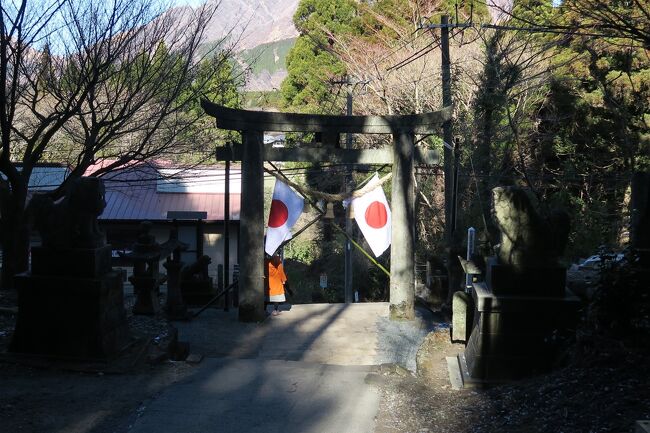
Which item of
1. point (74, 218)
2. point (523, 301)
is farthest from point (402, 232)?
point (74, 218)

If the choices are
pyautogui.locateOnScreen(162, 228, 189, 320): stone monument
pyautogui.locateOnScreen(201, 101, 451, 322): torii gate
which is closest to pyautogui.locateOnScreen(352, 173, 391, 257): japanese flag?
pyautogui.locateOnScreen(201, 101, 451, 322): torii gate

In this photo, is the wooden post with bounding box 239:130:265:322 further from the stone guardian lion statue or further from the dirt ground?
the stone guardian lion statue

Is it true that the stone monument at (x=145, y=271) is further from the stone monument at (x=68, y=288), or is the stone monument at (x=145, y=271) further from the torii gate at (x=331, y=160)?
the stone monument at (x=68, y=288)

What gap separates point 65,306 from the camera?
804 centimetres

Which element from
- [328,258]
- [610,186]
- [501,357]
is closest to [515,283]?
[501,357]

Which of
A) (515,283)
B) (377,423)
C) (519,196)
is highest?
(519,196)

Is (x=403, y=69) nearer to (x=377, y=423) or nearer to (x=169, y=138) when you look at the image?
(x=169, y=138)

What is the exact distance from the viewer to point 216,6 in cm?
1320

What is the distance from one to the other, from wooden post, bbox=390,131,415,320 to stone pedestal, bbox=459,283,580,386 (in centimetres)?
452

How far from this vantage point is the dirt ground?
5.48 meters

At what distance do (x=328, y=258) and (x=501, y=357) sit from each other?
21.6m

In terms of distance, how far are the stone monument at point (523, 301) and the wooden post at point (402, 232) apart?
4.48m

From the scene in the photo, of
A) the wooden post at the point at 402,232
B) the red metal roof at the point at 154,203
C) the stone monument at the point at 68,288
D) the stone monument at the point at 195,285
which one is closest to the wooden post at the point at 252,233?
the wooden post at the point at 402,232

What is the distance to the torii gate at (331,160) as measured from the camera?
11961 mm
